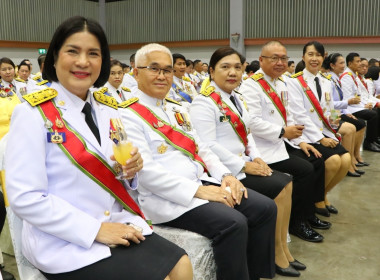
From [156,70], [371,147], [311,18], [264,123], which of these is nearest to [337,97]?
[371,147]

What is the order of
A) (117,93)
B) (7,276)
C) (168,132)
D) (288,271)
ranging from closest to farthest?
(168,132) < (7,276) < (288,271) < (117,93)

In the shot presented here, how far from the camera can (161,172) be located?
5.99 feet

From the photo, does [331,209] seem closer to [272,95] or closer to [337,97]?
[272,95]

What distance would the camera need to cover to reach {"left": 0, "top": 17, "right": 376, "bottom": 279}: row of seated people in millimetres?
1315

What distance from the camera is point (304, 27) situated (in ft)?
35.7

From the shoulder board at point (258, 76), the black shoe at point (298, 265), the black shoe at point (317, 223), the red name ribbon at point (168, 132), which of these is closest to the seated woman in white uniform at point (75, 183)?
the red name ribbon at point (168, 132)

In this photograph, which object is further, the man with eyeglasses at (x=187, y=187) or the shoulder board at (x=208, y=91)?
the shoulder board at (x=208, y=91)

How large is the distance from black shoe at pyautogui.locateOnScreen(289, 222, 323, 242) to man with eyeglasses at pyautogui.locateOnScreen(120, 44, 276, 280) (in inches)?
35.1

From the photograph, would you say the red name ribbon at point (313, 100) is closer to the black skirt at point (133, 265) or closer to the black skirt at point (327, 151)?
the black skirt at point (327, 151)

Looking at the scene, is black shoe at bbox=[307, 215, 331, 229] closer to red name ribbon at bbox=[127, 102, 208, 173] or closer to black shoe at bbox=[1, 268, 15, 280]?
red name ribbon at bbox=[127, 102, 208, 173]

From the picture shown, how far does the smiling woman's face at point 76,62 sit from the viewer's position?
143 centimetres

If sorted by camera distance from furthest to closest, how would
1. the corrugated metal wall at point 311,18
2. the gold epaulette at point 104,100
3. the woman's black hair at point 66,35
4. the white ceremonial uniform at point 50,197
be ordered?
the corrugated metal wall at point 311,18 < the gold epaulette at point 104,100 < the woman's black hair at point 66,35 < the white ceremonial uniform at point 50,197

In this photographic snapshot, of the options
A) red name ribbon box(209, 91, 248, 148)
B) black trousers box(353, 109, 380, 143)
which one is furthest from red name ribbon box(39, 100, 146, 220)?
black trousers box(353, 109, 380, 143)

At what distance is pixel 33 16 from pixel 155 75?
12027 millimetres
